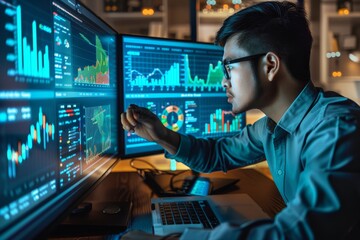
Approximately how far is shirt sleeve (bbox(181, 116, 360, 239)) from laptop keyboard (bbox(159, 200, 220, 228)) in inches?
8.4

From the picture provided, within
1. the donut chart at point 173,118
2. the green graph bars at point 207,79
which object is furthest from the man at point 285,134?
the green graph bars at point 207,79

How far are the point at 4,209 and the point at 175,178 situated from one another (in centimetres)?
83

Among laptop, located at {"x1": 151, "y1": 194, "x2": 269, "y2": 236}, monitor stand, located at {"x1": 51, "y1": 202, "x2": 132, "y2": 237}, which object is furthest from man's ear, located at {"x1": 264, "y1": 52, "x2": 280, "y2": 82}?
monitor stand, located at {"x1": 51, "y1": 202, "x2": 132, "y2": 237}

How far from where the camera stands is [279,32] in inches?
34.0

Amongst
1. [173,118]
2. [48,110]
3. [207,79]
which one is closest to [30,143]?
[48,110]

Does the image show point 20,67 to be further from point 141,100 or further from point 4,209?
point 141,100

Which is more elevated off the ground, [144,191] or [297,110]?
[297,110]

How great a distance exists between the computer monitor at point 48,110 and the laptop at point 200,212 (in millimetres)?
191

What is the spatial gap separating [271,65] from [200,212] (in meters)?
0.42

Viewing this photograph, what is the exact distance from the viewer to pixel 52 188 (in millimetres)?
616

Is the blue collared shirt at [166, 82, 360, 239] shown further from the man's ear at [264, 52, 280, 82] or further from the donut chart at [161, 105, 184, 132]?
the donut chart at [161, 105, 184, 132]

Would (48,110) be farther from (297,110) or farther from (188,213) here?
(297,110)

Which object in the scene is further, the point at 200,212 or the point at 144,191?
the point at 144,191

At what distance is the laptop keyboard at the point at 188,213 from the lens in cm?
78
